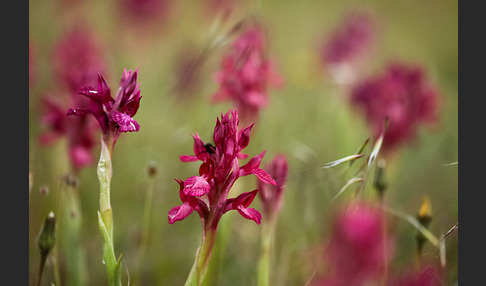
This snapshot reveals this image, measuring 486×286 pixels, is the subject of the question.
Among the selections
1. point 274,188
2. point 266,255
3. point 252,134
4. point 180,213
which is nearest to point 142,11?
point 252,134

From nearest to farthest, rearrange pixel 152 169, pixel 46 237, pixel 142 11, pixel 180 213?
1. pixel 180 213
2. pixel 46 237
3. pixel 152 169
4. pixel 142 11

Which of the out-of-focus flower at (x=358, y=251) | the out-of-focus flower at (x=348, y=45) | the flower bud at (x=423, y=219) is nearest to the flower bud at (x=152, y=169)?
the flower bud at (x=423, y=219)

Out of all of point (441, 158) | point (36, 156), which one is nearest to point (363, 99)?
point (441, 158)

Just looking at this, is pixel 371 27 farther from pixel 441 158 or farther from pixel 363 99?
pixel 363 99

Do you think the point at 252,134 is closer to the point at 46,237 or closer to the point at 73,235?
the point at 73,235

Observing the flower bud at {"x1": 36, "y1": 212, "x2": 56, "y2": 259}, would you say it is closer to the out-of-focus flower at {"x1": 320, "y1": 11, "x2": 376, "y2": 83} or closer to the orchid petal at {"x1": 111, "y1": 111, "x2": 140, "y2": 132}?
the orchid petal at {"x1": 111, "y1": 111, "x2": 140, "y2": 132}
